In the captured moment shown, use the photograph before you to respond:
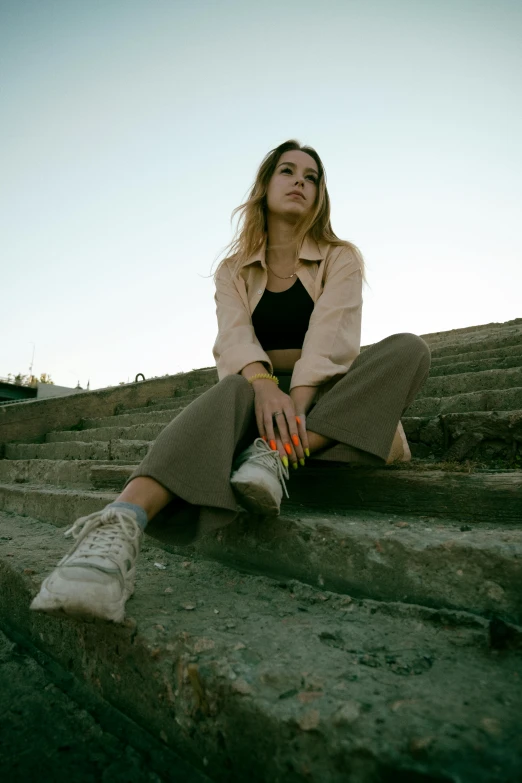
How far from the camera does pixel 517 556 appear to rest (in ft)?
3.59

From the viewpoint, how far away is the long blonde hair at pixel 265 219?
2348 mm

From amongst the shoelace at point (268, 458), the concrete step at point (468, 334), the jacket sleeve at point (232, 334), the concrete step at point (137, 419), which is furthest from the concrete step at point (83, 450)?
the concrete step at point (468, 334)

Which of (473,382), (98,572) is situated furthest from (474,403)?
(98,572)

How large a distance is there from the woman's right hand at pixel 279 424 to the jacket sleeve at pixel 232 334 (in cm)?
25

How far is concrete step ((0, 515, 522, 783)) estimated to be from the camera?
0.74 meters

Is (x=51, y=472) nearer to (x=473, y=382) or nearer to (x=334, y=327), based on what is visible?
(x=334, y=327)

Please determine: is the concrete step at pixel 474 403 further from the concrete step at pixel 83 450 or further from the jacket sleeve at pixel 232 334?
the concrete step at pixel 83 450

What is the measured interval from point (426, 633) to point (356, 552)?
0.29 metres

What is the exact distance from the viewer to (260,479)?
1455 mm

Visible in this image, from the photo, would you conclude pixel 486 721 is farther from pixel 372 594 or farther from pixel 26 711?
pixel 26 711

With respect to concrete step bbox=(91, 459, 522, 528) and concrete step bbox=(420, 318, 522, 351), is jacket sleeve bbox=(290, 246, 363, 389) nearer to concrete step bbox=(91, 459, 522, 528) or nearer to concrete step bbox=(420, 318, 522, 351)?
concrete step bbox=(91, 459, 522, 528)

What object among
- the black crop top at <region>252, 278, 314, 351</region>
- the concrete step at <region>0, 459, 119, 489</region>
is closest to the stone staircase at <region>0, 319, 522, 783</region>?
the black crop top at <region>252, 278, 314, 351</region>

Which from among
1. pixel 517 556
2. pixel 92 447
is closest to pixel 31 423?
pixel 92 447

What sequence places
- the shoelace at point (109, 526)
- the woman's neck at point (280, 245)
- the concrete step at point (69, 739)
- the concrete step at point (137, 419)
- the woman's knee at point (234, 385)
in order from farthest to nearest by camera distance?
the concrete step at point (137, 419)
the woman's neck at point (280, 245)
the woman's knee at point (234, 385)
the shoelace at point (109, 526)
the concrete step at point (69, 739)
